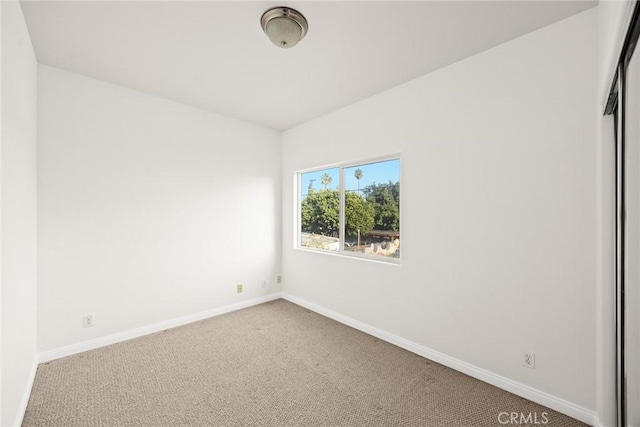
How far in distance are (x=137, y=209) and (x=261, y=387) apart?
7.23 feet

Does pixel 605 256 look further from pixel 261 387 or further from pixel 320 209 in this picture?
pixel 320 209

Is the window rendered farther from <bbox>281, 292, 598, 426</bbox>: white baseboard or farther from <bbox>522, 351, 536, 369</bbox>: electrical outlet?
<bbox>522, 351, 536, 369</bbox>: electrical outlet

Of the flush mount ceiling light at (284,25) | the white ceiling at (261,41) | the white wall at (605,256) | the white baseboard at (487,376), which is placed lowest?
the white baseboard at (487,376)

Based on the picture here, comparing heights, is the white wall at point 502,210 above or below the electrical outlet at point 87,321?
above

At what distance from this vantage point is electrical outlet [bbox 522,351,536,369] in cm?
203

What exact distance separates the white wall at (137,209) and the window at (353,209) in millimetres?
678

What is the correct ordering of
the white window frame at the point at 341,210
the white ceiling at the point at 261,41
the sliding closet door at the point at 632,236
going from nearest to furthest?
1. the sliding closet door at the point at 632,236
2. the white ceiling at the point at 261,41
3. the white window frame at the point at 341,210

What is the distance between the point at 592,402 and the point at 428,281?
1.23 meters

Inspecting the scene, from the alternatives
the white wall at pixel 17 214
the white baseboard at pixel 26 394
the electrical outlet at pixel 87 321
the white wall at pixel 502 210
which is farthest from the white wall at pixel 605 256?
the electrical outlet at pixel 87 321

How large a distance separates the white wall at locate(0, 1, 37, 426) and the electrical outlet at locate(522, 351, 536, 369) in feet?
10.3

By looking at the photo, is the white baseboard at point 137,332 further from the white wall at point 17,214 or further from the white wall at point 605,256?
the white wall at point 605,256

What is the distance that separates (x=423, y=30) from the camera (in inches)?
80.4

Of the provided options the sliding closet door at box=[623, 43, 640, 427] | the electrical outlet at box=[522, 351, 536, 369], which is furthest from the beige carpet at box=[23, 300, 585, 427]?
the sliding closet door at box=[623, 43, 640, 427]

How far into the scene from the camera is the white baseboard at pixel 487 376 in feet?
6.10
